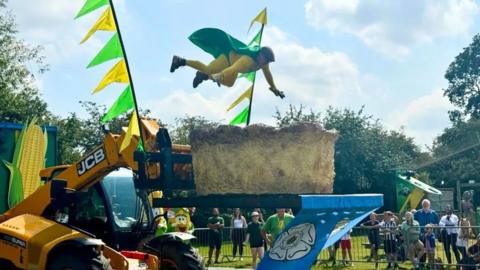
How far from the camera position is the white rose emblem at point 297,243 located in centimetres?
724

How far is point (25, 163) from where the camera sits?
11.8 meters

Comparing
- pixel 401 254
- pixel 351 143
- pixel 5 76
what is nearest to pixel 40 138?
pixel 401 254

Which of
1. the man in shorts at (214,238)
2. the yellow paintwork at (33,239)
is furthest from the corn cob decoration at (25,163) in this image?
the man in shorts at (214,238)

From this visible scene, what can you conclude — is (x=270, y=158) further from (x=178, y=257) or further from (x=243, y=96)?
(x=178, y=257)

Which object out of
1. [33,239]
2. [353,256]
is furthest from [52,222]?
[353,256]

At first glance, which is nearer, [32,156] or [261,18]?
[261,18]

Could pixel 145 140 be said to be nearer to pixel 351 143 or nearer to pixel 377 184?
pixel 377 184

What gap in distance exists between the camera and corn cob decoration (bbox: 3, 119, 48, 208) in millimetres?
11617

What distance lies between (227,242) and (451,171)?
40.2 metres

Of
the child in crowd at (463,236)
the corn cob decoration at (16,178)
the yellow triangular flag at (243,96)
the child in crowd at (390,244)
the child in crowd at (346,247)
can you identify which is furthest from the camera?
the child in crowd at (346,247)

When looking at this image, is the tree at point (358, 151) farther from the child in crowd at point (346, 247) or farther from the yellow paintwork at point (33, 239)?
the yellow paintwork at point (33, 239)

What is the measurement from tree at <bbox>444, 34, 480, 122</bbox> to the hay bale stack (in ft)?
202

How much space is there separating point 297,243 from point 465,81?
62255 mm

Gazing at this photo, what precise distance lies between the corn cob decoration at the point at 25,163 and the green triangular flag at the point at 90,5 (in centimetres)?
483
